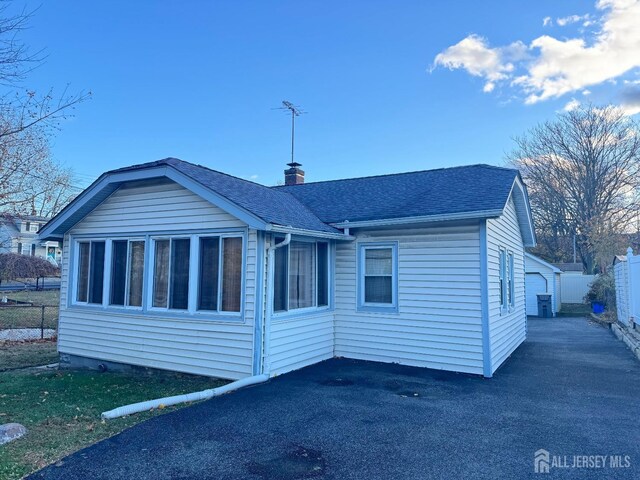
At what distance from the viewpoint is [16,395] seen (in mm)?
6707

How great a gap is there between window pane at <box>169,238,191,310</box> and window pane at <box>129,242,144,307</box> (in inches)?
35.2

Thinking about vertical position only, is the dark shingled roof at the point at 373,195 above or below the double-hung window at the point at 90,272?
above

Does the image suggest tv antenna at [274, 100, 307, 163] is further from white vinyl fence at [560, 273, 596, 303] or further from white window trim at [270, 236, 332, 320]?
white vinyl fence at [560, 273, 596, 303]

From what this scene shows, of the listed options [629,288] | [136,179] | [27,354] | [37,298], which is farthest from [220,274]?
[37,298]

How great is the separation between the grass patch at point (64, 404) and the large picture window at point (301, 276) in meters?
1.98

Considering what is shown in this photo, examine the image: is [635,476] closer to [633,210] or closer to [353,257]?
[353,257]

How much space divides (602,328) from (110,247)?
55.2 ft

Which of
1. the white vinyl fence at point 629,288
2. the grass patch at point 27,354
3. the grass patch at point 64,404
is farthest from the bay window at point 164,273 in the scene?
the white vinyl fence at point 629,288

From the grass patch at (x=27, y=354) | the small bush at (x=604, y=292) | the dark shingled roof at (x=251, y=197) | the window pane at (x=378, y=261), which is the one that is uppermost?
the dark shingled roof at (x=251, y=197)

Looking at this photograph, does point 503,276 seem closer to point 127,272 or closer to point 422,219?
point 422,219

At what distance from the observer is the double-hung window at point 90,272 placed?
29.3ft

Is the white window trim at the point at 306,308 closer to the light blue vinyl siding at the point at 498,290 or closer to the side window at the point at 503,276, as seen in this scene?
the light blue vinyl siding at the point at 498,290

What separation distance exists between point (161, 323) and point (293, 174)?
324 inches

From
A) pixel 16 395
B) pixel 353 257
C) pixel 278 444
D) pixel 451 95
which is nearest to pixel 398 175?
pixel 353 257
